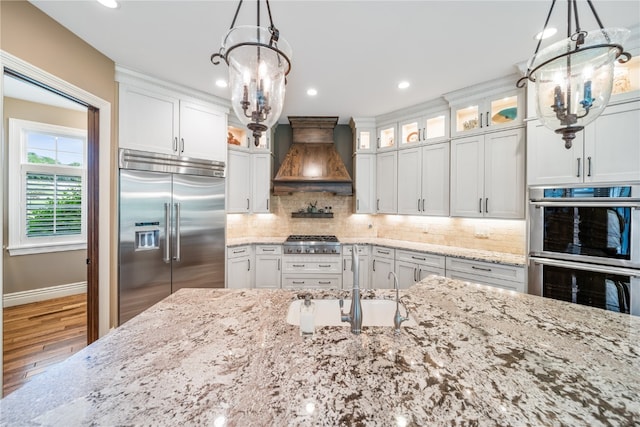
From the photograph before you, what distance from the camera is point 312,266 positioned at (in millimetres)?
3635

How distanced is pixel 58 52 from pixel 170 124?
99cm

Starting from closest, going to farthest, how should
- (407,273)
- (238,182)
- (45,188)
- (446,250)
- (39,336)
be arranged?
(39,336)
(446,250)
(407,273)
(45,188)
(238,182)

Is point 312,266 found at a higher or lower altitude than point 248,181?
lower

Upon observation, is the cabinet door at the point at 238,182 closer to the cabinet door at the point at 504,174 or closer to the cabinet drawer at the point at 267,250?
the cabinet drawer at the point at 267,250

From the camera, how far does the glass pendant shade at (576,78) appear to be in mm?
1004

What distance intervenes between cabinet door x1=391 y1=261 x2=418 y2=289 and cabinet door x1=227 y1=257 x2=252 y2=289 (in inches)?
85.2

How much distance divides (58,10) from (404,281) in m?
4.26

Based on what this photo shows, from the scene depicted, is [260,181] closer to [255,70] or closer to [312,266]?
[312,266]

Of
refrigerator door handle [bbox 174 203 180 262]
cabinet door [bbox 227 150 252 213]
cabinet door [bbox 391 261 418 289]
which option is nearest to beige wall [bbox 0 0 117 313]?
refrigerator door handle [bbox 174 203 180 262]

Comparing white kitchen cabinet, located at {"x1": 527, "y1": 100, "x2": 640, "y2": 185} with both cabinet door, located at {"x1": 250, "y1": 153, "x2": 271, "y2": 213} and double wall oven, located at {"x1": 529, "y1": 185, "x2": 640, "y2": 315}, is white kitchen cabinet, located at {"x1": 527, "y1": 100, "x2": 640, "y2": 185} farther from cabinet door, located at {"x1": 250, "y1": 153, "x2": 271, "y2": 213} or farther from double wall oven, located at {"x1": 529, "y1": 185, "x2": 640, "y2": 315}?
cabinet door, located at {"x1": 250, "y1": 153, "x2": 271, "y2": 213}

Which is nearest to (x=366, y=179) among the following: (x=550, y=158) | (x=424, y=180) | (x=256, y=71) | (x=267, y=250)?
(x=424, y=180)

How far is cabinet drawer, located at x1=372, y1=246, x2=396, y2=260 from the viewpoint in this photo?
347 cm

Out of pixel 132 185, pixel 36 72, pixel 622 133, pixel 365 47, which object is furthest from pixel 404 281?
pixel 36 72

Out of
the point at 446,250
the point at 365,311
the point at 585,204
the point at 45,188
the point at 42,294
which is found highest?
the point at 45,188
